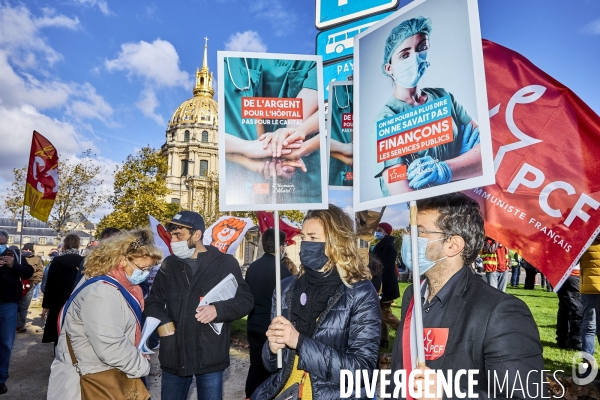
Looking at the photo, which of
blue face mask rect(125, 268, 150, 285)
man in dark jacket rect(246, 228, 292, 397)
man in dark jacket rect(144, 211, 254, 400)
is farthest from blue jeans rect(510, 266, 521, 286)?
blue face mask rect(125, 268, 150, 285)

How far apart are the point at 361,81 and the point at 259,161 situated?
846mm

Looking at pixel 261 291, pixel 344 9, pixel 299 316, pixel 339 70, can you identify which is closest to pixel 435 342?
pixel 299 316

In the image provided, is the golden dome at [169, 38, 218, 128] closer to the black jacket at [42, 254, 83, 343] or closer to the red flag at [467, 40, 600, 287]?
the black jacket at [42, 254, 83, 343]

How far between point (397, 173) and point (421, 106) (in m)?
0.33

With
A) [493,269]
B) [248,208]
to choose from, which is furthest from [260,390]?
[493,269]

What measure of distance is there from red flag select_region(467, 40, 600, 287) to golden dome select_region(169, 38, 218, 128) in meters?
97.4

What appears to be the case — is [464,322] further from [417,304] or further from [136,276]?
[136,276]

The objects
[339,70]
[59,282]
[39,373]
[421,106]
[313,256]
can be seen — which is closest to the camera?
[421,106]

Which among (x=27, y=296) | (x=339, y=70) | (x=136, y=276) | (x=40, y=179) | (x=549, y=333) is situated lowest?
(x=549, y=333)

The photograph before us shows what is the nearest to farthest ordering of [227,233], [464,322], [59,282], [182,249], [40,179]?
[464,322], [182,249], [59,282], [227,233], [40,179]

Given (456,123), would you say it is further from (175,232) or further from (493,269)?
(493,269)

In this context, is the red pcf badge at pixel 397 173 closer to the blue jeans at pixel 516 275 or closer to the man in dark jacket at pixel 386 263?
the man in dark jacket at pixel 386 263

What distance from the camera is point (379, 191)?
221 centimetres

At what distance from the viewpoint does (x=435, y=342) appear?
6.34ft
